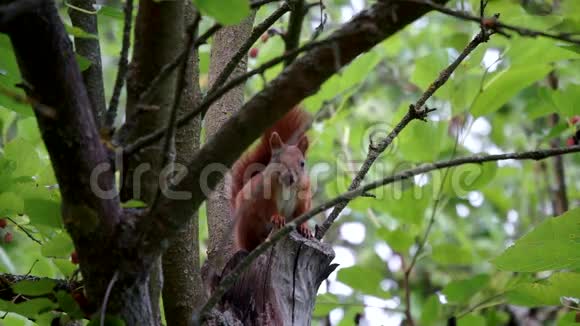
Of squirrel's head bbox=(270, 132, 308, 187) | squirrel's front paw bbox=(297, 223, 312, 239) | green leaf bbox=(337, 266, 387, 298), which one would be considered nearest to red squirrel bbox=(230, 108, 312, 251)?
squirrel's head bbox=(270, 132, 308, 187)

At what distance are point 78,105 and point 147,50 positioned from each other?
0.22m

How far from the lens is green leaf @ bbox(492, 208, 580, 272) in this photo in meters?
1.49

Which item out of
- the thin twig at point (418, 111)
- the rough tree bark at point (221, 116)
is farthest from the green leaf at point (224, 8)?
the rough tree bark at point (221, 116)

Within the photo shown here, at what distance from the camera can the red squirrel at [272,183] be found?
2912 millimetres

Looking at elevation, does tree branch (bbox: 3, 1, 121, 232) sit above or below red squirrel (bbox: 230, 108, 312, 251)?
below

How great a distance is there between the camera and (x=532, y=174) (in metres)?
5.06

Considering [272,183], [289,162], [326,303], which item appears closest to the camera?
[326,303]

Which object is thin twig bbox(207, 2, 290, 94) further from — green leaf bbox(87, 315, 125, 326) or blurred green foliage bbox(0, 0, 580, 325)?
green leaf bbox(87, 315, 125, 326)

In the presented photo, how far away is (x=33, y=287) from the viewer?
1.30 metres

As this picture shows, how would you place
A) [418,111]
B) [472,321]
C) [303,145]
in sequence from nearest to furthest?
[418,111] < [472,321] < [303,145]

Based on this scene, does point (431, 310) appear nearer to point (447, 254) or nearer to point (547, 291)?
point (447, 254)

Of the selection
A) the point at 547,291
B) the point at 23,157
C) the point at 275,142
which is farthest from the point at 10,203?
the point at 275,142

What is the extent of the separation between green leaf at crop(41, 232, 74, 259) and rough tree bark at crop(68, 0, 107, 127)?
0.35 meters

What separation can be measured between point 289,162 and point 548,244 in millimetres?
1808
